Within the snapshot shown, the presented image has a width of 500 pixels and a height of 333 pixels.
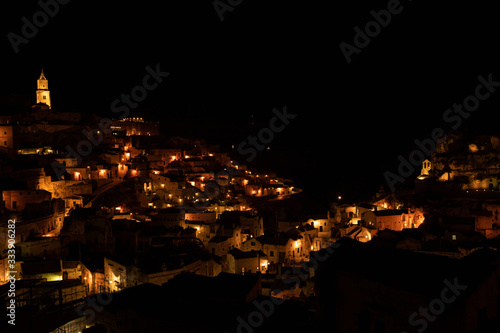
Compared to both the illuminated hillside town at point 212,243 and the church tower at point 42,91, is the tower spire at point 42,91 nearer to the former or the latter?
the church tower at point 42,91

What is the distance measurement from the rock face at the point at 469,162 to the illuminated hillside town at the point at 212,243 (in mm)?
113

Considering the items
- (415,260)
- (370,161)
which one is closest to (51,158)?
(415,260)

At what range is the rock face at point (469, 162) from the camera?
1209 inches

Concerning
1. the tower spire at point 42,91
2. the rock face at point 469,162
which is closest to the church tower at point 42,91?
the tower spire at point 42,91

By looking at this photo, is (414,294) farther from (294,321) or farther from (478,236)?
(478,236)

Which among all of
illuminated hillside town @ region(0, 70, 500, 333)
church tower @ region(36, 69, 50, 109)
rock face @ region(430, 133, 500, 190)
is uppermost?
church tower @ region(36, 69, 50, 109)

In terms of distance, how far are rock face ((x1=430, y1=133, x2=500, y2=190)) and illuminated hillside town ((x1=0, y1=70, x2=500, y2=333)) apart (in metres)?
0.11

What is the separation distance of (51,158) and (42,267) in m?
16.4

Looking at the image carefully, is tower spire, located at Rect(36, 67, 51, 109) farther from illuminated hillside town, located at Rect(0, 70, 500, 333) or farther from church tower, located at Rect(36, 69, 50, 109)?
illuminated hillside town, located at Rect(0, 70, 500, 333)

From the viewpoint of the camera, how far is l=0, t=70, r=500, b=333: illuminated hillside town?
8781 millimetres

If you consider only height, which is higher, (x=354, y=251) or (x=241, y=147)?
(x=241, y=147)

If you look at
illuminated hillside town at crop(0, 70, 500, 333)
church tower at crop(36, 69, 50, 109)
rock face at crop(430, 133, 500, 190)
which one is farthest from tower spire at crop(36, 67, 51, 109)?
rock face at crop(430, 133, 500, 190)

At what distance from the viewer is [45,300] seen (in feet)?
42.2

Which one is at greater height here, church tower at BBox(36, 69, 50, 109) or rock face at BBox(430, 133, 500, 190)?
church tower at BBox(36, 69, 50, 109)
